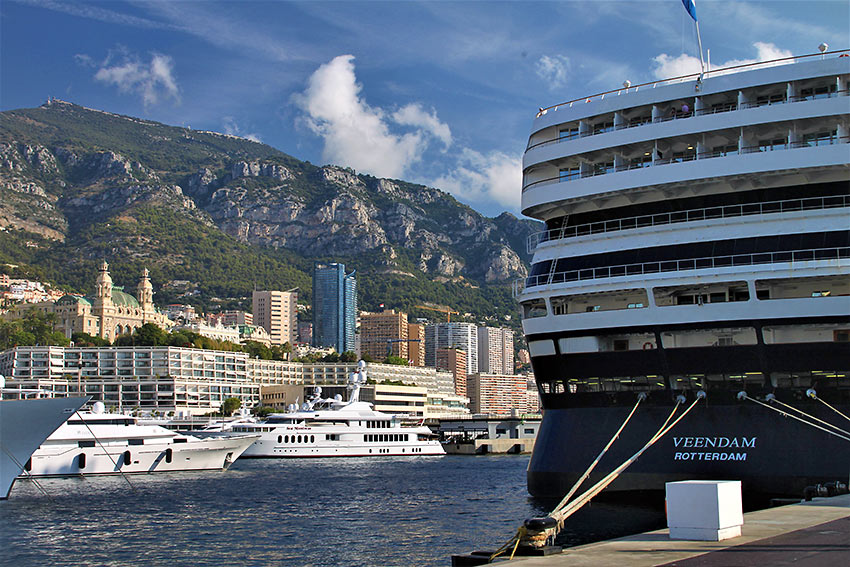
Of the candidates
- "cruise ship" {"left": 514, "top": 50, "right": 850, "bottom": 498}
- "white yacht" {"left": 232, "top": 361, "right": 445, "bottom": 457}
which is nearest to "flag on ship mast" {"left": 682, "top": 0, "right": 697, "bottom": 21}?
"cruise ship" {"left": 514, "top": 50, "right": 850, "bottom": 498}

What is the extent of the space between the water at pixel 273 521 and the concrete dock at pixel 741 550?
8.78 metres

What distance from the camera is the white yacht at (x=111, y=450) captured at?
62844mm

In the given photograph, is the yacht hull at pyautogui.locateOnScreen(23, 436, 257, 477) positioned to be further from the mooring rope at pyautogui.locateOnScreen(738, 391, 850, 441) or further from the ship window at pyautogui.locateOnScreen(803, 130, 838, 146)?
the ship window at pyautogui.locateOnScreen(803, 130, 838, 146)

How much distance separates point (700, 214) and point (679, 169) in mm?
1673

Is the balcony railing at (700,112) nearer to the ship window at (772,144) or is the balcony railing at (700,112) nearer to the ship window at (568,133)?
the ship window at (568,133)

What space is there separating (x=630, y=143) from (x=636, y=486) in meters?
11.9

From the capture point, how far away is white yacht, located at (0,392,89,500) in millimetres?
43250

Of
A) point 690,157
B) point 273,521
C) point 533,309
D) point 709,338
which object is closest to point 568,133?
point 690,157

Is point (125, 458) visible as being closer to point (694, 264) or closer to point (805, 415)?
point (694, 264)

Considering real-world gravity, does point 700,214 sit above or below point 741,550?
above

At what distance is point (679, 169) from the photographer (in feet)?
103

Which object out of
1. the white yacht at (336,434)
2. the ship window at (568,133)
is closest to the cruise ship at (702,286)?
the ship window at (568,133)

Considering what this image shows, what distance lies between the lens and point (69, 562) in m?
27.6

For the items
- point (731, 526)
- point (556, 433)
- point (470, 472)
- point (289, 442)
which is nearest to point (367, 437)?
point (289, 442)
